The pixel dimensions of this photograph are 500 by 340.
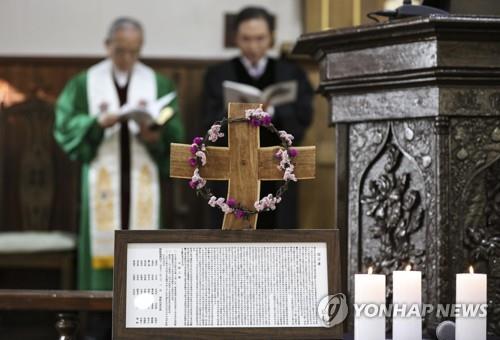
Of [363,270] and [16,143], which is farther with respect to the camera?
[16,143]

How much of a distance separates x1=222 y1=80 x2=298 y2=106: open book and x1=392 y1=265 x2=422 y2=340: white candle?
322 cm

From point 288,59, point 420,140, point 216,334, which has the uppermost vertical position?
point 288,59

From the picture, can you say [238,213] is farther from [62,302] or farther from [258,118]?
[62,302]

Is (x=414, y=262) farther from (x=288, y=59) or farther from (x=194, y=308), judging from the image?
(x=288, y=59)

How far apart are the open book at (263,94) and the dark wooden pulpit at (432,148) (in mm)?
2665

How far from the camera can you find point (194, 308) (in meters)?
2.21

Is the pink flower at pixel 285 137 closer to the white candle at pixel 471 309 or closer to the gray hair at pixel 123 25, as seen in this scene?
the white candle at pixel 471 309

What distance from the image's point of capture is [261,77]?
6184 mm

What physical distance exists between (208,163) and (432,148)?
1.98 feet

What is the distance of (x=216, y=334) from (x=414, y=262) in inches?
26.7

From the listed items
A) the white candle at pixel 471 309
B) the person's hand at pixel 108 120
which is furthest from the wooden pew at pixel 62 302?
the person's hand at pixel 108 120

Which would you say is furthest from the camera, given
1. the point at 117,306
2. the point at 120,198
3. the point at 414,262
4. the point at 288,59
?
the point at 288,59

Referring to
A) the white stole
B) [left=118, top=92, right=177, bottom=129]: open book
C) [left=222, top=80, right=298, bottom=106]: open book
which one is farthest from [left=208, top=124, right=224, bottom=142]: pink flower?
the white stole

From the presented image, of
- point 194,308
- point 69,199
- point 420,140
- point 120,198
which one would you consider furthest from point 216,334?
point 69,199
